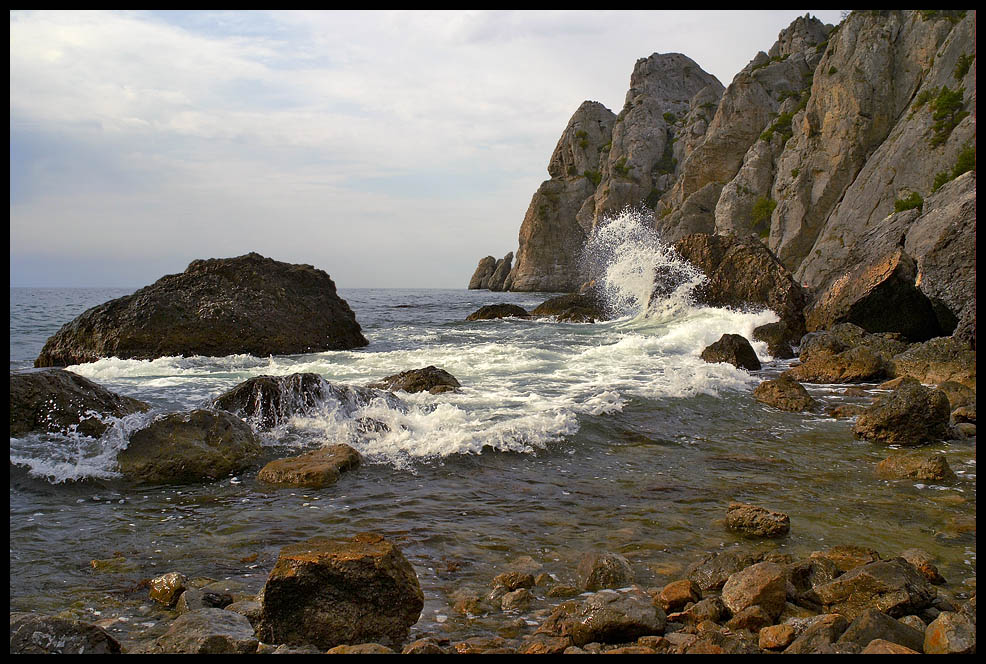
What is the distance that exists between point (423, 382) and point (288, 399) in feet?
9.46

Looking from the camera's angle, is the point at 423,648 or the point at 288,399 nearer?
the point at 423,648

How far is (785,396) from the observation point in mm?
10883

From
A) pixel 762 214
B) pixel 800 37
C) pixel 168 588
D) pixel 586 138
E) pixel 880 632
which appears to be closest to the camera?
pixel 880 632

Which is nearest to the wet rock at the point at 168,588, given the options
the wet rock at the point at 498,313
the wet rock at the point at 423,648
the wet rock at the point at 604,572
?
the wet rock at the point at 423,648

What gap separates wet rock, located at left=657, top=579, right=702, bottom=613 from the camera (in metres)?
4.03

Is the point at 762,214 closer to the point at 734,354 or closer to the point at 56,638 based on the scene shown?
the point at 734,354

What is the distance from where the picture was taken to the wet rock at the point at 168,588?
4164 millimetres

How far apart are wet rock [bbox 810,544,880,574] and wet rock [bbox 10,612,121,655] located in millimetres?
4569

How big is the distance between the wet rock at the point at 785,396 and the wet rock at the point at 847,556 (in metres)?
6.20

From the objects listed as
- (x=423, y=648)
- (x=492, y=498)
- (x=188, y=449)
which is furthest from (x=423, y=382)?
(x=423, y=648)

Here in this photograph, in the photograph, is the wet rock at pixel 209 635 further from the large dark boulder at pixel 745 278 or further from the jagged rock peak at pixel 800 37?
the jagged rock peak at pixel 800 37

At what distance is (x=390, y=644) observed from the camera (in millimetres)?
3689

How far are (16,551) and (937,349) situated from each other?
14847 mm

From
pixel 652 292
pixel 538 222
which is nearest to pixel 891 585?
pixel 652 292
